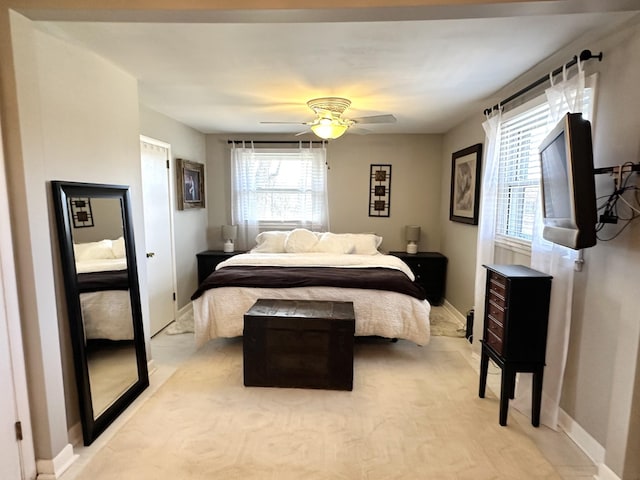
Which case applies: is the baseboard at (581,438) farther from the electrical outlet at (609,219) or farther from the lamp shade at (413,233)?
the lamp shade at (413,233)

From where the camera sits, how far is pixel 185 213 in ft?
14.5

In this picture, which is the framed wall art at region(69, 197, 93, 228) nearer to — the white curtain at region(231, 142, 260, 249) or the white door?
the white door

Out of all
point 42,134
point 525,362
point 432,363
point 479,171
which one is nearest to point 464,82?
point 479,171

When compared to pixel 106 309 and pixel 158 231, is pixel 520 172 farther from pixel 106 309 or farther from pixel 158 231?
pixel 158 231

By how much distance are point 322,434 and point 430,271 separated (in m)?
3.08

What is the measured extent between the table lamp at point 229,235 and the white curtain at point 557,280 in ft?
12.5

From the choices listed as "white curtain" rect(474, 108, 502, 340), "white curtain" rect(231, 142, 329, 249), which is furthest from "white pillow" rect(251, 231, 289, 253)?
"white curtain" rect(474, 108, 502, 340)

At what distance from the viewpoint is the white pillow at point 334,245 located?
14.6 ft

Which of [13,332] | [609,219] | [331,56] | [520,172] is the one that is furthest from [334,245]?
[13,332]

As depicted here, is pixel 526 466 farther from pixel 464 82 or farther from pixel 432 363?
pixel 464 82

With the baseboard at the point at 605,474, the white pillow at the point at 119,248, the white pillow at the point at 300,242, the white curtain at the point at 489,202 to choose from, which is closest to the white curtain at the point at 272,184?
the white pillow at the point at 300,242

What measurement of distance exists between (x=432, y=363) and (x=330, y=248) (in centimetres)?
190

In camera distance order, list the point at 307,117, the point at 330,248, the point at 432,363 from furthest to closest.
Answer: the point at 330,248
the point at 307,117
the point at 432,363

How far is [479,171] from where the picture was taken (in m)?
3.66
